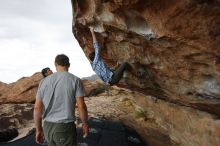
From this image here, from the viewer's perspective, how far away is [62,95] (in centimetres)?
620

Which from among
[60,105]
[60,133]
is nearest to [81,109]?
[60,105]

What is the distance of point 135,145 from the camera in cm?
1062

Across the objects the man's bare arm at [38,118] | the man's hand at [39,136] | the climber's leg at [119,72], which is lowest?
the man's hand at [39,136]

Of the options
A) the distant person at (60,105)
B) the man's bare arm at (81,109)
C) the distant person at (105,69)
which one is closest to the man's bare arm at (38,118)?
the distant person at (60,105)

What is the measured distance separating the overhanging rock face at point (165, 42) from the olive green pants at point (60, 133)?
2487 millimetres

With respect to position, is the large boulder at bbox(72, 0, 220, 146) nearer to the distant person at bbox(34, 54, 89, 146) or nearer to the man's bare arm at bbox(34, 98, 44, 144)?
the distant person at bbox(34, 54, 89, 146)

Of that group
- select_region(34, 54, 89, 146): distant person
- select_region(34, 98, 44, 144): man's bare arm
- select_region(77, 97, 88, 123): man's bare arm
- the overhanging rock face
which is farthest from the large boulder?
select_region(34, 98, 44, 144): man's bare arm

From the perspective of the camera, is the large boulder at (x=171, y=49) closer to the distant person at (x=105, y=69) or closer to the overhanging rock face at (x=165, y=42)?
the overhanging rock face at (x=165, y=42)

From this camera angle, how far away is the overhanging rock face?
20.6ft

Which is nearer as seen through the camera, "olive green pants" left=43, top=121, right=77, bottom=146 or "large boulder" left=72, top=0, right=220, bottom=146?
"olive green pants" left=43, top=121, right=77, bottom=146

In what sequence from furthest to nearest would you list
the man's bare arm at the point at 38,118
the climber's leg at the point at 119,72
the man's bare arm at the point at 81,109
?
the climber's leg at the point at 119,72 → the man's bare arm at the point at 38,118 → the man's bare arm at the point at 81,109

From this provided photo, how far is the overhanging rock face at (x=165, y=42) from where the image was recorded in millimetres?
6270

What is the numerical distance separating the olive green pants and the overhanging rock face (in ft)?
8.16

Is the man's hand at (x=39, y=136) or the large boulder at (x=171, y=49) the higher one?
the large boulder at (x=171, y=49)
